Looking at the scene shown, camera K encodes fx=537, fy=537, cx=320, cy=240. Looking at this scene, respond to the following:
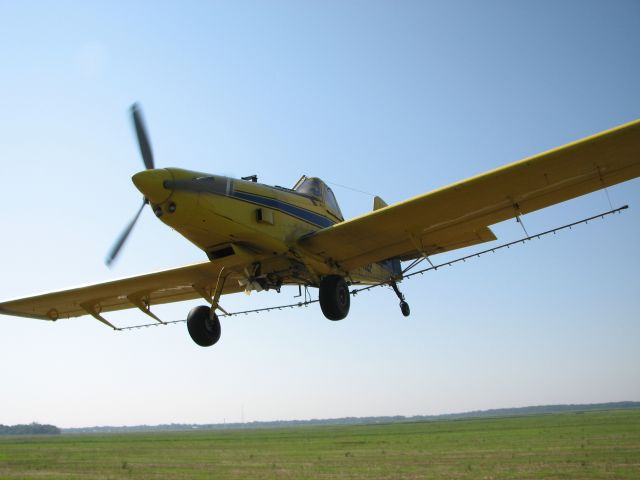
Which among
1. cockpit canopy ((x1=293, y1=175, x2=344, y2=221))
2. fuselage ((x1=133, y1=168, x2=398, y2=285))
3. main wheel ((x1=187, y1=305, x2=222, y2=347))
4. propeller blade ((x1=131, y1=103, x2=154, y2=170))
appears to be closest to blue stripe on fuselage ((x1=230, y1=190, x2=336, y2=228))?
fuselage ((x1=133, y1=168, x2=398, y2=285))

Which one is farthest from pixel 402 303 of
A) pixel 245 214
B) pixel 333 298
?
pixel 245 214

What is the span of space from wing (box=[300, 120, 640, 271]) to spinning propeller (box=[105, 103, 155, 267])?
3.44m

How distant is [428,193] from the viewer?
9.98 meters

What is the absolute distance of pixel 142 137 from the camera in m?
10.6

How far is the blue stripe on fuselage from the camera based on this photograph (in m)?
10.6

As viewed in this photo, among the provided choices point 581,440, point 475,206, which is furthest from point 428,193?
point 581,440

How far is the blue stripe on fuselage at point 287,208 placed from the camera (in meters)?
10.6

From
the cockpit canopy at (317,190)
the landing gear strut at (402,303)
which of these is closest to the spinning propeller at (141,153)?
the cockpit canopy at (317,190)

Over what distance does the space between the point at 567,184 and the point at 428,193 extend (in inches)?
103

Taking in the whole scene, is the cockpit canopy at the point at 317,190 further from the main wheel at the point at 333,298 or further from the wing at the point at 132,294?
the wing at the point at 132,294

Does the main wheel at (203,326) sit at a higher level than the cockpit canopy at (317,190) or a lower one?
lower

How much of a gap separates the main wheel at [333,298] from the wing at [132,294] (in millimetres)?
1753

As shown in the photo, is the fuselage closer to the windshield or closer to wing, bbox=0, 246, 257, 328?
the windshield

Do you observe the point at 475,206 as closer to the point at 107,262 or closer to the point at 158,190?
the point at 158,190
